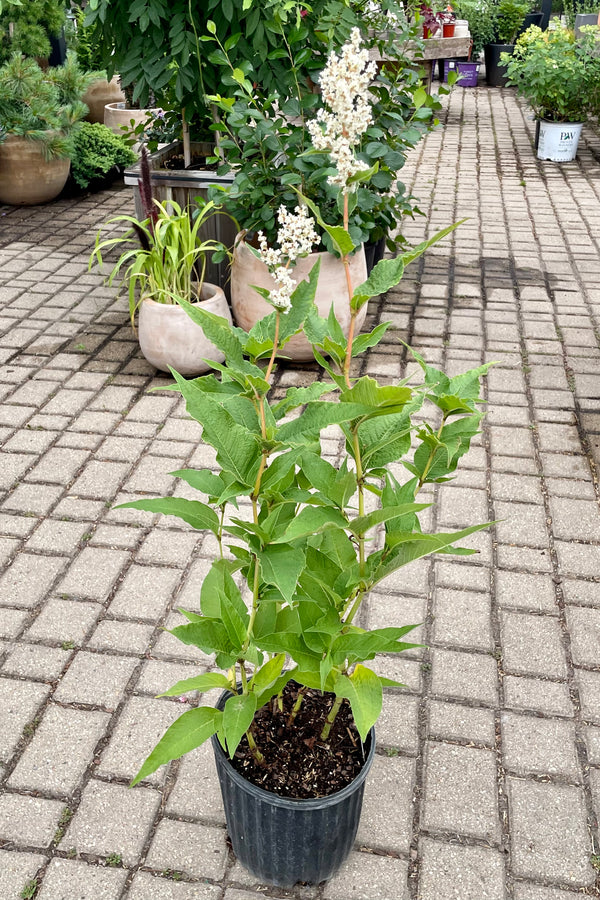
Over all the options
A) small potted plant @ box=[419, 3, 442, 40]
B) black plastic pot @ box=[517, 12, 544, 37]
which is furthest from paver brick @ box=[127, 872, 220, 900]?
black plastic pot @ box=[517, 12, 544, 37]

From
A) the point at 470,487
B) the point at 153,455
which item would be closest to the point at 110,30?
Answer: the point at 153,455

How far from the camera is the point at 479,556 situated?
319 centimetres

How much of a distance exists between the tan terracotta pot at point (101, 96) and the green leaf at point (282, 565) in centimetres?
892

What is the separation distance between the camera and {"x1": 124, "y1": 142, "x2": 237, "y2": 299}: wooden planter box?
16.0ft

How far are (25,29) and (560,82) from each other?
208 inches

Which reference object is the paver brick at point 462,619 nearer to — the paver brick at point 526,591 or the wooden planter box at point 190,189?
the paver brick at point 526,591

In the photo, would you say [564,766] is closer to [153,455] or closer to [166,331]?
[153,455]

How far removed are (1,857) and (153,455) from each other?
194 centimetres

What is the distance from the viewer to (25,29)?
7227 mm

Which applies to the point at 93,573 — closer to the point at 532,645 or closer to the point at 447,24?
the point at 532,645

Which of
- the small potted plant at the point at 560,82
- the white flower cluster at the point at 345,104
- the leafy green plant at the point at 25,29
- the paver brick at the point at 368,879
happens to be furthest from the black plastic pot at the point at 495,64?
the paver brick at the point at 368,879

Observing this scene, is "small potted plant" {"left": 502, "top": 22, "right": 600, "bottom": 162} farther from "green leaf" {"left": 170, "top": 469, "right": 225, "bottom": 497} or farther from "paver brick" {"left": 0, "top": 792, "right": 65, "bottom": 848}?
"paver brick" {"left": 0, "top": 792, "right": 65, "bottom": 848}

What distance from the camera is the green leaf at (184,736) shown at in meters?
1.60

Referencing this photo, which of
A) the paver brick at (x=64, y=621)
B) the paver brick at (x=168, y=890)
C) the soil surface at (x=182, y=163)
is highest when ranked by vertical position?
the soil surface at (x=182, y=163)
